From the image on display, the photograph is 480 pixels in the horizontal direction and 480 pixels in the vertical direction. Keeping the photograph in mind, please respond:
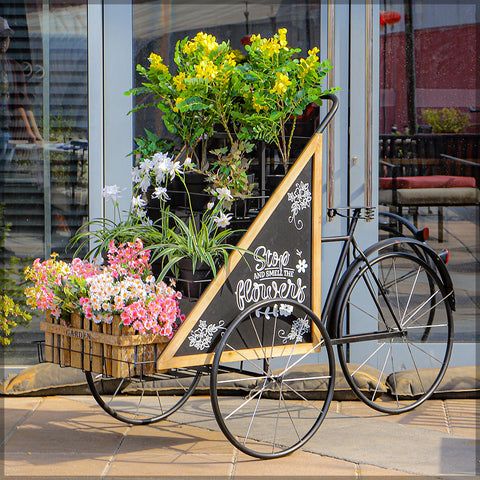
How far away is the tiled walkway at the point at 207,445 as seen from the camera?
351 cm

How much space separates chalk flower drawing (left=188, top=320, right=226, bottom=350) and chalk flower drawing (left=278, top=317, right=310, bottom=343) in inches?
15.3

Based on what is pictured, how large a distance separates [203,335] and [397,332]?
1293mm

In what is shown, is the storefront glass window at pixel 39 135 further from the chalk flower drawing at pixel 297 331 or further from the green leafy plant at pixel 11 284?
the chalk flower drawing at pixel 297 331

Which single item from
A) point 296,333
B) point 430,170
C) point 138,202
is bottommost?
point 296,333

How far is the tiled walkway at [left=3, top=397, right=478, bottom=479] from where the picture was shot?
351 cm

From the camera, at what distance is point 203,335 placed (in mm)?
3398

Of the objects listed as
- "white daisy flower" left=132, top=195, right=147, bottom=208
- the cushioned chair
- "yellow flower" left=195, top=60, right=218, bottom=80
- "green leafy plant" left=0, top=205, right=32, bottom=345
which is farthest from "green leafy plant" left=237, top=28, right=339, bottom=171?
"green leafy plant" left=0, top=205, right=32, bottom=345

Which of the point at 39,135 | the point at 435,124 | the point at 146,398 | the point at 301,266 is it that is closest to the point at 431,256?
the point at 435,124

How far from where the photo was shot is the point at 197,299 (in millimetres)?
3508

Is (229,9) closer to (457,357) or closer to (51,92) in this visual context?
(51,92)

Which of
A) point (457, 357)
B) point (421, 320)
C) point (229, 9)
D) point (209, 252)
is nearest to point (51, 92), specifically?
point (229, 9)

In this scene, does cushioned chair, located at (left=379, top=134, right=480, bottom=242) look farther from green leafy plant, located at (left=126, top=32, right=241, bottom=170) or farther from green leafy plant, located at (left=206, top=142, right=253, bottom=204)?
green leafy plant, located at (left=206, top=142, right=253, bottom=204)

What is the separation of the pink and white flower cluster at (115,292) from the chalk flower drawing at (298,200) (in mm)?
656

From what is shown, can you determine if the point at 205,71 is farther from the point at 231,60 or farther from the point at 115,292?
the point at 115,292
